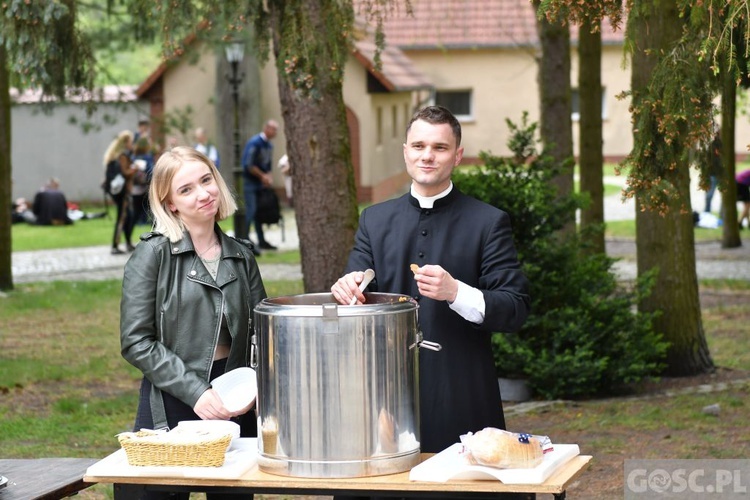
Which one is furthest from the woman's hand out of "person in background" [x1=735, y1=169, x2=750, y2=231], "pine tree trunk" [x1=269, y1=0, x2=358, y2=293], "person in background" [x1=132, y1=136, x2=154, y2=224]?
"person in background" [x1=735, y1=169, x2=750, y2=231]

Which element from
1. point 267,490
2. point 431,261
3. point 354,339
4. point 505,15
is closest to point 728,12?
point 431,261

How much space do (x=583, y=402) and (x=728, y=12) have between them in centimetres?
429

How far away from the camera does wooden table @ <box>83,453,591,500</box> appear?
345 centimetres

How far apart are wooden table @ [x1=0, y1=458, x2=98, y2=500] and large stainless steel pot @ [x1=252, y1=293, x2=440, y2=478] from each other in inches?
35.7

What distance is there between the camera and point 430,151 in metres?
3.98

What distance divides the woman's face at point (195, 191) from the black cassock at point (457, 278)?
20.2 inches

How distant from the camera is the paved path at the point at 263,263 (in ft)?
55.3

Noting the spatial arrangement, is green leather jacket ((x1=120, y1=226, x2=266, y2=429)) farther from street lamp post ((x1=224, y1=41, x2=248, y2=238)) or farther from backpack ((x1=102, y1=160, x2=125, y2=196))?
backpack ((x1=102, y1=160, x2=125, y2=196))

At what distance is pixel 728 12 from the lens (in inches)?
198

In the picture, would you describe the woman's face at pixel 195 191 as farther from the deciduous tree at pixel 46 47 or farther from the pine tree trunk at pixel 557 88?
the pine tree trunk at pixel 557 88

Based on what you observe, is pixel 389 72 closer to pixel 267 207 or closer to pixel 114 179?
pixel 114 179

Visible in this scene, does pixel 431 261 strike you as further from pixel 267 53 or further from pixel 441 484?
pixel 267 53

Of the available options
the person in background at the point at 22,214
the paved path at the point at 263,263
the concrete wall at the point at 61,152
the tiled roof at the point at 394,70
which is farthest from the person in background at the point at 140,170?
the concrete wall at the point at 61,152

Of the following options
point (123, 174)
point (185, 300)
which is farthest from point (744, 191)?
point (185, 300)
